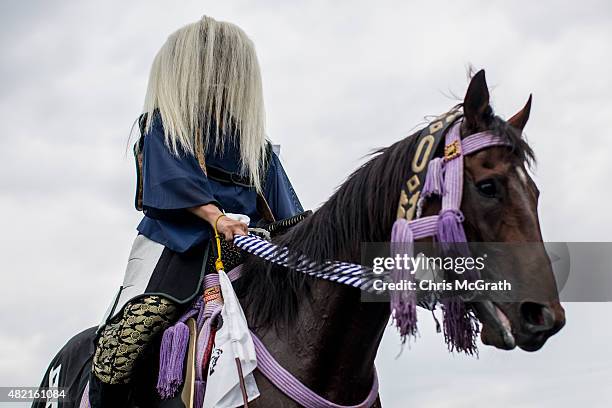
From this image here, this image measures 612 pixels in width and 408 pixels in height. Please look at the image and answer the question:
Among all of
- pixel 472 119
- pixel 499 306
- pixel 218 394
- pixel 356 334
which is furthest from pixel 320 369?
pixel 472 119

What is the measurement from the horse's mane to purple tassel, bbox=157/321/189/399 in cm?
41

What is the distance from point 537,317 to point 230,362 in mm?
1651

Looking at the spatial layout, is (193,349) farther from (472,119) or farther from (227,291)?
(472,119)

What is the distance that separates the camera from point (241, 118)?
5.77 meters

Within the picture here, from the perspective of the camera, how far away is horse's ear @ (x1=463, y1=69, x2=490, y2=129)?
14.5ft

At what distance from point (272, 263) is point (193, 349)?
2.16 feet

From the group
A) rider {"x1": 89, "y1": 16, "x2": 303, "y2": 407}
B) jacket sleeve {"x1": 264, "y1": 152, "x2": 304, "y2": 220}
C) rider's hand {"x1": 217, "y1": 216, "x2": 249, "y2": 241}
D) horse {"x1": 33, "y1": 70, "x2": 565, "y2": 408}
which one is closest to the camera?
horse {"x1": 33, "y1": 70, "x2": 565, "y2": 408}

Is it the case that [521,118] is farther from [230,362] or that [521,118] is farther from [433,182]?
[230,362]

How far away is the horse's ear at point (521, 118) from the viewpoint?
4.76m

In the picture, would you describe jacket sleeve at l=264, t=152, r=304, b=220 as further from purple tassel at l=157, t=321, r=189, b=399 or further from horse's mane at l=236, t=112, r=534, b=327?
purple tassel at l=157, t=321, r=189, b=399

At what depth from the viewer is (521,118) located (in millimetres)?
4762
